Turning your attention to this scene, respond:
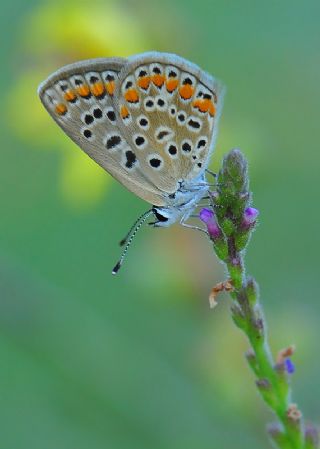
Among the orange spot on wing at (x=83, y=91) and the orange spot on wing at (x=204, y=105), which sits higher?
the orange spot on wing at (x=204, y=105)

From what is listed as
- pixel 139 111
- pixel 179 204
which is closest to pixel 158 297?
pixel 179 204

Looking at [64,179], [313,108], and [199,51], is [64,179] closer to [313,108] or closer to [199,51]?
[199,51]

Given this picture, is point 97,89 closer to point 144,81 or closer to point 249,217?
point 144,81

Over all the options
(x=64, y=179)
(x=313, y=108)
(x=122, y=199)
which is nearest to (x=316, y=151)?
(x=313, y=108)

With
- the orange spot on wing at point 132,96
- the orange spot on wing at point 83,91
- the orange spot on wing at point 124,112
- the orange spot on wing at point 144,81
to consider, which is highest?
the orange spot on wing at point 144,81

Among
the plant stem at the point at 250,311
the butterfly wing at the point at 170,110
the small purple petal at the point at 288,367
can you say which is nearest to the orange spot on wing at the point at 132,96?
the butterfly wing at the point at 170,110

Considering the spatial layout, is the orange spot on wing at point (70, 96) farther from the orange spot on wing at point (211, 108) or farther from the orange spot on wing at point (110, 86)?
the orange spot on wing at point (211, 108)
